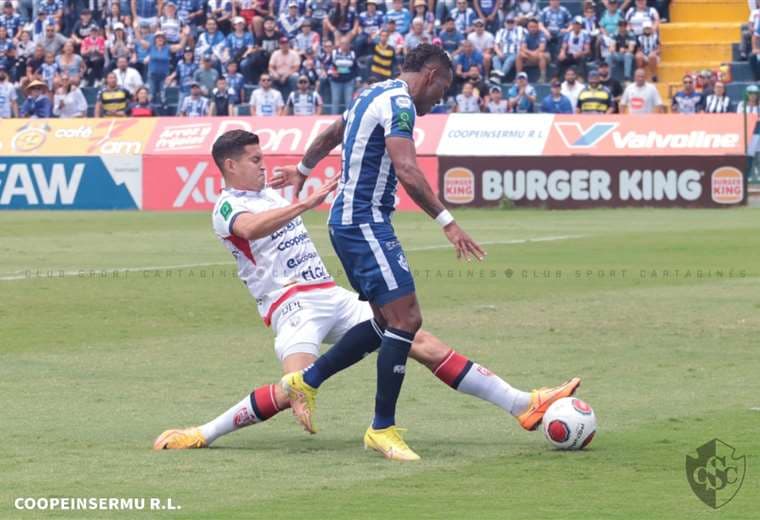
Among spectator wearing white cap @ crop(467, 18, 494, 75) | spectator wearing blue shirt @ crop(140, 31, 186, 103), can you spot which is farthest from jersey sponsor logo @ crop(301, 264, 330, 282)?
spectator wearing blue shirt @ crop(140, 31, 186, 103)

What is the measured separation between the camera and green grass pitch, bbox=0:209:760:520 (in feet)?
23.7

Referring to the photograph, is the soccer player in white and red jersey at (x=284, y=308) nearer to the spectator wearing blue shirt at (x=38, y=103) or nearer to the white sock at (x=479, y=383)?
the white sock at (x=479, y=383)

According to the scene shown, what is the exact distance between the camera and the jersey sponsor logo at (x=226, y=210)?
863 cm

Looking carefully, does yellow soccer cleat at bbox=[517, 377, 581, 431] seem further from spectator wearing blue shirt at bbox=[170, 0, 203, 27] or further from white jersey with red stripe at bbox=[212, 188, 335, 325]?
spectator wearing blue shirt at bbox=[170, 0, 203, 27]

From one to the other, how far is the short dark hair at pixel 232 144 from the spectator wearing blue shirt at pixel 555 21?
85.2ft

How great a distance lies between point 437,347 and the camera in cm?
870

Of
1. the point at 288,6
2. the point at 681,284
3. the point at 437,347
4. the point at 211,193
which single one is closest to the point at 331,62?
the point at 288,6

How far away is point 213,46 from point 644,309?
2320 cm

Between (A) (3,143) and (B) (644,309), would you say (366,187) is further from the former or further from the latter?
(A) (3,143)

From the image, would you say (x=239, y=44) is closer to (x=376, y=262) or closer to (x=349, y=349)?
(x=349, y=349)

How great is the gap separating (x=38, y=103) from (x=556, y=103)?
11.6m

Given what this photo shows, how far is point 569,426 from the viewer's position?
8250 millimetres

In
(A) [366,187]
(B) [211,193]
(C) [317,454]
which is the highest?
(A) [366,187]

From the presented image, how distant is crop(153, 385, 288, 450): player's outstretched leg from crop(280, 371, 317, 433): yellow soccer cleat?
0.52ft
